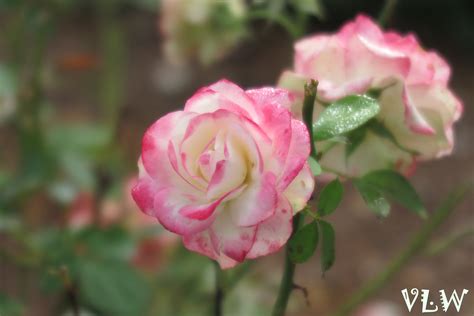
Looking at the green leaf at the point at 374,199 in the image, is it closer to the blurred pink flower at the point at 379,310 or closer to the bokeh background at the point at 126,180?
the bokeh background at the point at 126,180

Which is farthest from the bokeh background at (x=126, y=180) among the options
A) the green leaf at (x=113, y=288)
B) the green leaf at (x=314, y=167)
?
the green leaf at (x=314, y=167)

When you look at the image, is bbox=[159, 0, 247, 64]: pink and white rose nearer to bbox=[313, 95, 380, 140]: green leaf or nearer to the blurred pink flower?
bbox=[313, 95, 380, 140]: green leaf

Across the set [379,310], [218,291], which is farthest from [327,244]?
[379,310]

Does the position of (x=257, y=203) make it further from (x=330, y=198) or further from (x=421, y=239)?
(x=421, y=239)

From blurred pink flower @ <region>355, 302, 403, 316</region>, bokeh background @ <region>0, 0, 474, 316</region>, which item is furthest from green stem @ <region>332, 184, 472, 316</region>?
blurred pink flower @ <region>355, 302, 403, 316</region>

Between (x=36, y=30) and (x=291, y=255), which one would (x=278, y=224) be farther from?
(x=36, y=30)

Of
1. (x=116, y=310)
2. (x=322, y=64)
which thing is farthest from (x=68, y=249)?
(x=322, y=64)
